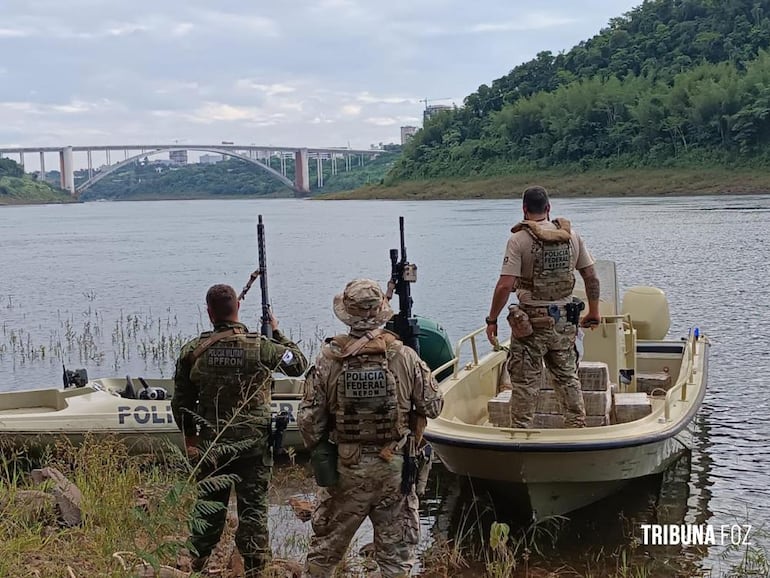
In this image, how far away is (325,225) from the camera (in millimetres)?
53656

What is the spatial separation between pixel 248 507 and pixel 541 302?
2418mm

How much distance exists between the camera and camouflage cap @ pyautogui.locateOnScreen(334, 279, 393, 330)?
415 cm

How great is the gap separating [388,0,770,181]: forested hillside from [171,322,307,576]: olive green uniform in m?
62.3

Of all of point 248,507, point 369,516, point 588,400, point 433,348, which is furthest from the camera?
point 433,348

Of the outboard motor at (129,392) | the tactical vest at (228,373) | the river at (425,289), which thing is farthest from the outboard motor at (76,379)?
the tactical vest at (228,373)

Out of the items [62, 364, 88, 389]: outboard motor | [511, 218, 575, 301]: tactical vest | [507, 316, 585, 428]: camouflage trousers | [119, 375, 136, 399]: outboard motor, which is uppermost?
[511, 218, 575, 301]: tactical vest

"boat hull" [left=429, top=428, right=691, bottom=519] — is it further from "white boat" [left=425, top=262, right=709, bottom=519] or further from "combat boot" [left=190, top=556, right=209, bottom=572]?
"combat boot" [left=190, top=556, right=209, bottom=572]

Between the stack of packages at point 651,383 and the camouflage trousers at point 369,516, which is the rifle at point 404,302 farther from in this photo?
the camouflage trousers at point 369,516

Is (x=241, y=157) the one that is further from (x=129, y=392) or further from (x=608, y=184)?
(x=129, y=392)

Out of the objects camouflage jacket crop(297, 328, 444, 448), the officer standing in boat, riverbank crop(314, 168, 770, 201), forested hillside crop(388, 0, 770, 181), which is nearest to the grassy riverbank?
camouflage jacket crop(297, 328, 444, 448)

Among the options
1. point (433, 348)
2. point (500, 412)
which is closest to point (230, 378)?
point (500, 412)

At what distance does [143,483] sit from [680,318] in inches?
472

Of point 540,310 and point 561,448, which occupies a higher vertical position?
point 540,310

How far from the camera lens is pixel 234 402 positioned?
488cm
